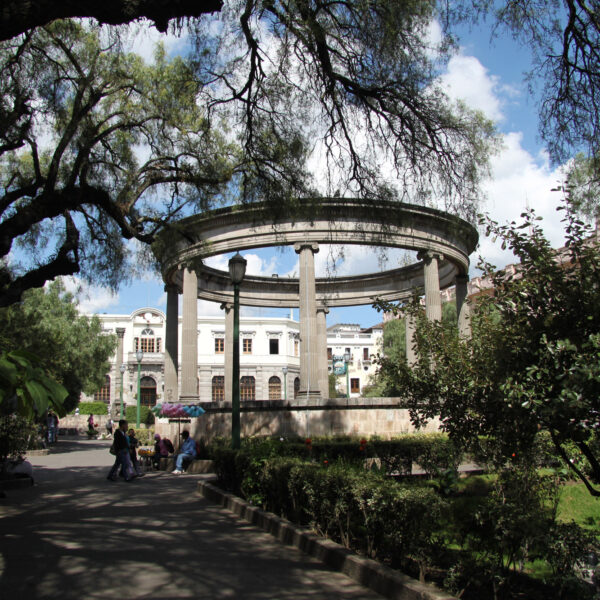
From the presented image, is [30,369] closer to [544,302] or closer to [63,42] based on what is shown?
[544,302]

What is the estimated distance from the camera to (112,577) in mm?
5977

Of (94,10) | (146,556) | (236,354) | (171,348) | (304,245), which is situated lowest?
(146,556)

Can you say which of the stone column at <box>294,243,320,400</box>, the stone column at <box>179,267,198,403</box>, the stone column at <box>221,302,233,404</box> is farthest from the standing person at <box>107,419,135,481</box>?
the stone column at <box>221,302,233,404</box>

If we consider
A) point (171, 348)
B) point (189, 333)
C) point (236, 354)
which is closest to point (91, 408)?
point (171, 348)

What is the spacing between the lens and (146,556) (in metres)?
6.84

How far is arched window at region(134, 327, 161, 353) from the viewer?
212 ft

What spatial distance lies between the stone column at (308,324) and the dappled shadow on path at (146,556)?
41.3 feet

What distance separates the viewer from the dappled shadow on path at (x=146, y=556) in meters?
5.57

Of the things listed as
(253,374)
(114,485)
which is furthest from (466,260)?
(253,374)

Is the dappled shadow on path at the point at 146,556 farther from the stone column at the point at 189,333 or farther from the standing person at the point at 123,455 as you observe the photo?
the stone column at the point at 189,333

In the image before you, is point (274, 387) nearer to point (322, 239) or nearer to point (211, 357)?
point (211, 357)

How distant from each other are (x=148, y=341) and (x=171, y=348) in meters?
38.3

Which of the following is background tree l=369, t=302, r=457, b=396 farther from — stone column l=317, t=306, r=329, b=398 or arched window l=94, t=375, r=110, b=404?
arched window l=94, t=375, r=110, b=404

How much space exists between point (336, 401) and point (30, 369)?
19.5m
